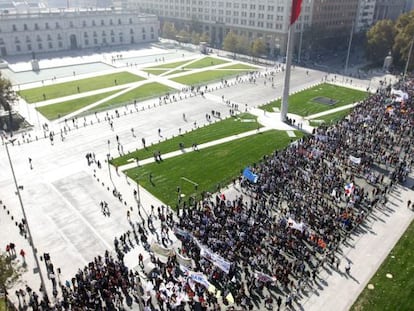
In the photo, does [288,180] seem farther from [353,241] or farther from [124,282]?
[124,282]

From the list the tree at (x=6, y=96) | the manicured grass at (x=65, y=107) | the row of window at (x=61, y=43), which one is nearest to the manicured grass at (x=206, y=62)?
the manicured grass at (x=65, y=107)

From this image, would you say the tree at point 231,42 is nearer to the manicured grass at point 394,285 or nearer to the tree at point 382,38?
the tree at point 382,38

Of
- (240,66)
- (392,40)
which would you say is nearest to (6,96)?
(240,66)

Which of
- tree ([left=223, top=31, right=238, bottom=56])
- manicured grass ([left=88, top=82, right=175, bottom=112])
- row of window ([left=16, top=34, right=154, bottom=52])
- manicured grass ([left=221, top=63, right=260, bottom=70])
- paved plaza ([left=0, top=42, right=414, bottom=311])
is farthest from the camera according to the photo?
row of window ([left=16, top=34, right=154, bottom=52])

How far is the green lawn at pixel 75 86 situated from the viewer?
79875 mm

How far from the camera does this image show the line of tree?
96250 millimetres

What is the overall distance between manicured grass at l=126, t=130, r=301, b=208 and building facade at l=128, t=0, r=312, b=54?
7037 centimetres

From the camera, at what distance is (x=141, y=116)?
226 feet

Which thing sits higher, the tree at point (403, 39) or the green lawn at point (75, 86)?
the tree at point (403, 39)

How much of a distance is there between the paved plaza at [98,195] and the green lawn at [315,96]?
12.6 ft

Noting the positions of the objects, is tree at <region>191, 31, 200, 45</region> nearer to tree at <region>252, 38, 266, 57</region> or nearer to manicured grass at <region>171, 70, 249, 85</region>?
tree at <region>252, 38, 266, 57</region>

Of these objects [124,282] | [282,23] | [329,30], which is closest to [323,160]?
[124,282]

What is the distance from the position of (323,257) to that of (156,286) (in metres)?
15.1

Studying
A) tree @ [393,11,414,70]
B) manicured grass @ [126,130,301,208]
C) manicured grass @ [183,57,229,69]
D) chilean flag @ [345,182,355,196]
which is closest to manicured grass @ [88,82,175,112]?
manicured grass @ [183,57,229,69]
